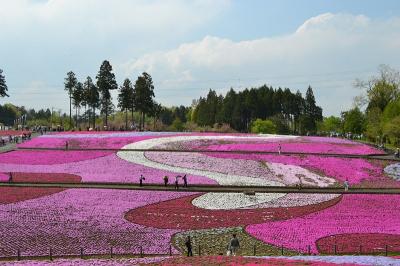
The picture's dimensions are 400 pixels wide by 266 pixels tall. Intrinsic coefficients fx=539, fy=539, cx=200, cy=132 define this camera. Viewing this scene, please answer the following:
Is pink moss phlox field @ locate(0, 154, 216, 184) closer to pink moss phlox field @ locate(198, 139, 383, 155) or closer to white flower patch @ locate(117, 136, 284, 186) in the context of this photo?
white flower patch @ locate(117, 136, 284, 186)

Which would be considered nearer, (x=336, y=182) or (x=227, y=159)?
(x=336, y=182)

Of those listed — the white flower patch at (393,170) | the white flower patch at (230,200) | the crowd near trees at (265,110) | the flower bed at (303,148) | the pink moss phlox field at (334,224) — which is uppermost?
the crowd near trees at (265,110)

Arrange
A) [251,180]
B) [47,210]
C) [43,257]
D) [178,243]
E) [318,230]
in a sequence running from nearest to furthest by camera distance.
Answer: [43,257], [178,243], [318,230], [47,210], [251,180]

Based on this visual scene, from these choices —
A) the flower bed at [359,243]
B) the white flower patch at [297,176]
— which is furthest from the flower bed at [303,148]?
the flower bed at [359,243]

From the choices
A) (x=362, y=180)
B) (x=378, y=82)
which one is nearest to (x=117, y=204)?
(x=362, y=180)

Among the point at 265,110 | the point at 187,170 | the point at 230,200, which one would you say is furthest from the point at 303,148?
the point at 265,110

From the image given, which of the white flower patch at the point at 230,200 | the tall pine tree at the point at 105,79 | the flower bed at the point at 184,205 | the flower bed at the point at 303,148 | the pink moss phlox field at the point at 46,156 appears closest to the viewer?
the flower bed at the point at 184,205

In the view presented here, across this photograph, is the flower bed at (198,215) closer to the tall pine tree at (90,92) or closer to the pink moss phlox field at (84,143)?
the pink moss phlox field at (84,143)

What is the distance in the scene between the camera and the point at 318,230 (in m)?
33.5

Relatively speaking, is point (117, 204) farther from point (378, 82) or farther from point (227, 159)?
point (378, 82)

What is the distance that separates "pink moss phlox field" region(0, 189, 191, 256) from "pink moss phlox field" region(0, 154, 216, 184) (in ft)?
→ 25.3

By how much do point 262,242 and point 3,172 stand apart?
29194 millimetres

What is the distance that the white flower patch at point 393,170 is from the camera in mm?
52562

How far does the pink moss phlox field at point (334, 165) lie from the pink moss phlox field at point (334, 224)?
10393 mm
